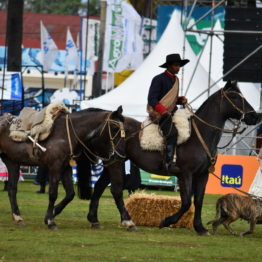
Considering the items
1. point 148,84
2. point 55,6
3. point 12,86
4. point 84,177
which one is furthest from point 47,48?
point 55,6

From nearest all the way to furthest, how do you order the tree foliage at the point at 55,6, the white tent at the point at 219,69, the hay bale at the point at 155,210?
the hay bale at the point at 155,210
the white tent at the point at 219,69
the tree foliage at the point at 55,6

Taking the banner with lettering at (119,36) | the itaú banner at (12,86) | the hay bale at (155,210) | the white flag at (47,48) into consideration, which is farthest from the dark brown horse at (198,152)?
the white flag at (47,48)

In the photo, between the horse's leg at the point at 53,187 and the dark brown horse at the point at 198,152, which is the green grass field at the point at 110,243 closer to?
the horse's leg at the point at 53,187

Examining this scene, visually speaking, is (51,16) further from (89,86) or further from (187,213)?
(187,213)

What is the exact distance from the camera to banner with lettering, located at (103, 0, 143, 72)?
3206 cm

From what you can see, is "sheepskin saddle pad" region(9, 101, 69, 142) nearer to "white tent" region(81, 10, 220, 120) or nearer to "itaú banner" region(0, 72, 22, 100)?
"white tent" region(81, 10, 220, 120)

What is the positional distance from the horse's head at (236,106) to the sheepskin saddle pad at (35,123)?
2.61m

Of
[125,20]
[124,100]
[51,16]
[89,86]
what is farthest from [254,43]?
[51,16]

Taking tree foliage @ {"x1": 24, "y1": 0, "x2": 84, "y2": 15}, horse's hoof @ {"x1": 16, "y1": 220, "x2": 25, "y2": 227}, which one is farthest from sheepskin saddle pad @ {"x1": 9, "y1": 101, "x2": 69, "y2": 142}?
tree foliage @ {"x1": 24, "y1": 0, "x2": 84, "y2": 15}

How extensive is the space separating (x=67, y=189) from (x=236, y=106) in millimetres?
2992

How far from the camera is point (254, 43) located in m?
25.0

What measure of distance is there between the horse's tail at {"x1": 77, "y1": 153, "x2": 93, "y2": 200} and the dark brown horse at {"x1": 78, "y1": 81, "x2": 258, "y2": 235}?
0.56m

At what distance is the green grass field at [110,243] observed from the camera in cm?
1159

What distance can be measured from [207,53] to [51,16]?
40.7 m
